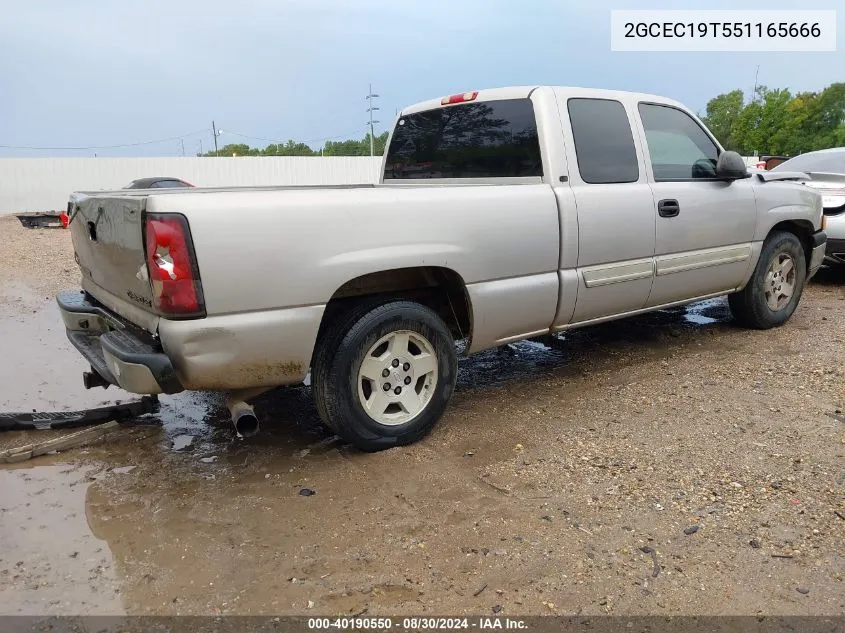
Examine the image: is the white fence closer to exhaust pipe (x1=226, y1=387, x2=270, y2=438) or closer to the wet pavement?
the wet pavement

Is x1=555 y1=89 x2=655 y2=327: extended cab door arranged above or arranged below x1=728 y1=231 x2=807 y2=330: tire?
above

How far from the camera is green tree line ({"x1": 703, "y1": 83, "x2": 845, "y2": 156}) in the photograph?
206ft

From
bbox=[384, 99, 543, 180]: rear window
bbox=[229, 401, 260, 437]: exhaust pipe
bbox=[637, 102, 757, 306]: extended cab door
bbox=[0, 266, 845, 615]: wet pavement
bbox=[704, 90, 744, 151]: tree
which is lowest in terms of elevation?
bbox=[0, 266, 845, 615]: wet pavement

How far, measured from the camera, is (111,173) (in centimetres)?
3070

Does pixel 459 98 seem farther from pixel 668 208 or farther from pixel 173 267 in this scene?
pixel 173 267

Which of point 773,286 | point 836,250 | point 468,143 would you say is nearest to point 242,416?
point 468,143

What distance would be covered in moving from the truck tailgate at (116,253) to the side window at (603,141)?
2.66 metres

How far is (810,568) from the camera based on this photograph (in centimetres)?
257

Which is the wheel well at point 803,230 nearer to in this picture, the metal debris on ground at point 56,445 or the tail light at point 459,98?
the tail light at point 459,98

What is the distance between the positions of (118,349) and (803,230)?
5.72 m

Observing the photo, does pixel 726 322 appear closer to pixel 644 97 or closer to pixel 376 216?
pixel 644 97

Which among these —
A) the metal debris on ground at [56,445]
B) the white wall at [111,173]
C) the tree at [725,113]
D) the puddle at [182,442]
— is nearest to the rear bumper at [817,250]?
the puddle at [182,442]

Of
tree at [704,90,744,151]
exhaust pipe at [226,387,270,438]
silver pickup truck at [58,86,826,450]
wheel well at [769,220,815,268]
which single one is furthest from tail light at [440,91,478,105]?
tree at [704,90,744,151]

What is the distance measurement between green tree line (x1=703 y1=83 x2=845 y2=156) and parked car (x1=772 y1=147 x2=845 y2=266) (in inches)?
2310
